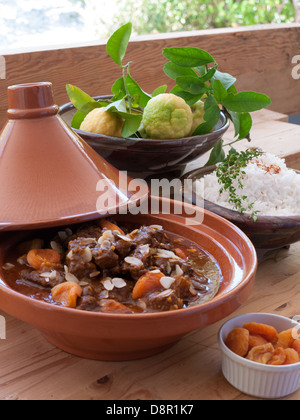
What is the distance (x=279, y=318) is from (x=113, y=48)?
2.92 feet

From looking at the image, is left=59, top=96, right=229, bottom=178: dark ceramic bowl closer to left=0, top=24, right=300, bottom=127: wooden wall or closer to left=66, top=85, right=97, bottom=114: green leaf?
left=66, top=85, right=97, bottom=114: green leaf

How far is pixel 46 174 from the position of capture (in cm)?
108

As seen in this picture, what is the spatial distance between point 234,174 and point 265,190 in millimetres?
91

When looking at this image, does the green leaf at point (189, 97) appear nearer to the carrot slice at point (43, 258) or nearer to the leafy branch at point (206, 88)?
the leafy branch at point (206, 88)

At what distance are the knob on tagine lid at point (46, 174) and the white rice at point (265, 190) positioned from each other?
0.88 feet

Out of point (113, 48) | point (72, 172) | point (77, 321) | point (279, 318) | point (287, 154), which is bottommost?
point (287, 154)

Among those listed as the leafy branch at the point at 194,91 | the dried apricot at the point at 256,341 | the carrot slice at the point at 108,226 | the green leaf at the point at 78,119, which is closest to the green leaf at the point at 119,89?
the leafy branch at the point at 194,91

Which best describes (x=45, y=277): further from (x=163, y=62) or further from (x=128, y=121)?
(x=163, y=62)

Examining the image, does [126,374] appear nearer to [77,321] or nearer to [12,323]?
[77,321]

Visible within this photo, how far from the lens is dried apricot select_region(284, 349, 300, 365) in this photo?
0.89 m

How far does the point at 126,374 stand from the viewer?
95 cm

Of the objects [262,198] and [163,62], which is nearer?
[262,198]

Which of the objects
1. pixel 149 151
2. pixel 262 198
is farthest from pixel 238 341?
pixel 149 151
